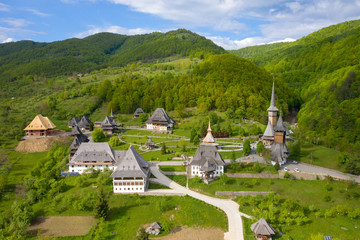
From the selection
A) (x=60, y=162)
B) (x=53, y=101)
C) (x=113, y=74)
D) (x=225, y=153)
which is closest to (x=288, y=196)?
(x=225, y=153)

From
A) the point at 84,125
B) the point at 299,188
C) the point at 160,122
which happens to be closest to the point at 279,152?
the point at 299,188

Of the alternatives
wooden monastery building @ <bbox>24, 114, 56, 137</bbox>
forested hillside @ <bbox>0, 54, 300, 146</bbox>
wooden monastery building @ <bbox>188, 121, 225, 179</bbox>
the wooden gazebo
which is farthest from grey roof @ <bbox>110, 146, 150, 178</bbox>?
forested hillside @ <bbox>0, 54, 300, 146</bbox>

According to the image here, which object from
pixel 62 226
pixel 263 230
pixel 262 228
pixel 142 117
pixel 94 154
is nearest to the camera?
pixel 263 230

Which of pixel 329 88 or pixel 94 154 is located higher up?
pixel 329 88

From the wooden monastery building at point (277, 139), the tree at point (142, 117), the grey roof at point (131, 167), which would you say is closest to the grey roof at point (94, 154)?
the grey roof at point (131, 167)

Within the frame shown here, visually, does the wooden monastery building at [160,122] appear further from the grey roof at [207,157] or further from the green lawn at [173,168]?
the grey roof at [207,157]

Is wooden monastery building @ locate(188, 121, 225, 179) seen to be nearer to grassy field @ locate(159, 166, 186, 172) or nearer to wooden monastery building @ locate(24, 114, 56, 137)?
grassy field @ locate(159, 166, 186, 172)

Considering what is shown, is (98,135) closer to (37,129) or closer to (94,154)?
(37,129)
